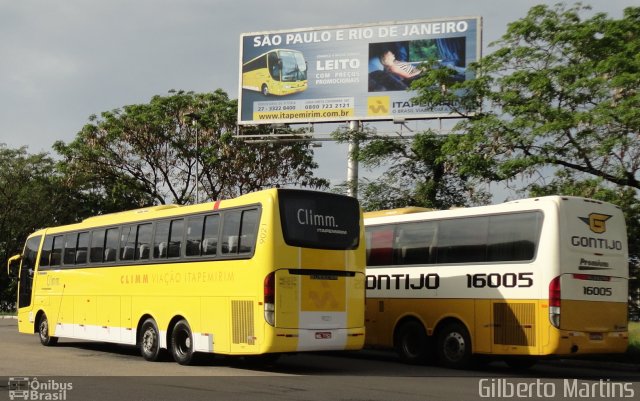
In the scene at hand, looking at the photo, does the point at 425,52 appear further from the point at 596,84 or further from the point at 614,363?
the point at 614,363

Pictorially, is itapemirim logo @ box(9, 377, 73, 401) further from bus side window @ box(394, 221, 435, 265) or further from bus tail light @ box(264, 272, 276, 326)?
bus side window @ box(394, 221, 435, 265)

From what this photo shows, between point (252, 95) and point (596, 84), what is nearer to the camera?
point (596, 84)

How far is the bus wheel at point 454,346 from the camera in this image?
57.9 ft

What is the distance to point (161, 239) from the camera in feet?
60.5

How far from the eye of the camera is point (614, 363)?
61.9 ft

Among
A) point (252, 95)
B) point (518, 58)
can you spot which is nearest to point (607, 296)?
point (518, 58)

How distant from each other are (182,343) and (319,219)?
4042 mm

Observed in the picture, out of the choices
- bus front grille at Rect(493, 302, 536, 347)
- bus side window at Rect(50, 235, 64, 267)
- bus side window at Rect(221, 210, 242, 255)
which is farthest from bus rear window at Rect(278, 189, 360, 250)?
bus side window at Rect(50, 235, 64, 267)

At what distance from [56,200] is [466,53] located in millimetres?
27169

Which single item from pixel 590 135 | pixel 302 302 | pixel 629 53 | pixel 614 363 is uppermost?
pixel 629 53

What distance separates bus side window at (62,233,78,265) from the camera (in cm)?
2198

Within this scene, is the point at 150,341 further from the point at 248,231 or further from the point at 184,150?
the point at 184,150

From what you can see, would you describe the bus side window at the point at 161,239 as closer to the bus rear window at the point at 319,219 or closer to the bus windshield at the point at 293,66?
the bus rear window at the point at 319,219

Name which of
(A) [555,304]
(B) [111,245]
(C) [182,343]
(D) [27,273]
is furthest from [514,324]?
(D) [27,273]
